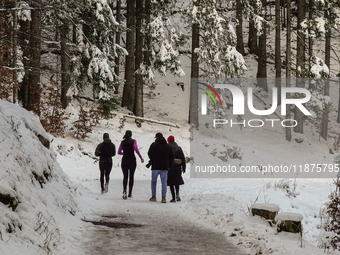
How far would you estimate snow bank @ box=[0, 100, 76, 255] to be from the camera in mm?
5086

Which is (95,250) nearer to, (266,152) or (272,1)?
(266,152)

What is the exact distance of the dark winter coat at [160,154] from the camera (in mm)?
10883

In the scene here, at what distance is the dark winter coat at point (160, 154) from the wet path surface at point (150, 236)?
2.15m

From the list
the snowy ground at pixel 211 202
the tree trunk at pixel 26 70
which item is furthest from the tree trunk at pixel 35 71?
the snowy ground at pixel 211 202

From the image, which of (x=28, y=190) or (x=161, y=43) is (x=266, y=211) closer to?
(x=28, y=190)

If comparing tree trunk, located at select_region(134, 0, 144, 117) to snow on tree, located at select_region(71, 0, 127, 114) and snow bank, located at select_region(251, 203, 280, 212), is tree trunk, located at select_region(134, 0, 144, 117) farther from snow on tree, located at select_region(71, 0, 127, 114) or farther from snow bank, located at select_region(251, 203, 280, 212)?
snow bank, located at select_region(251, 203, 280, 212)

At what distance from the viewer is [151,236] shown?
6645mm

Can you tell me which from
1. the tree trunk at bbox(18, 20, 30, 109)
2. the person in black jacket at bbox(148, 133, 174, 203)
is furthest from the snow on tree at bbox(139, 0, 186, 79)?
the person in black jacket at bbox(148, 133, 174, 203)

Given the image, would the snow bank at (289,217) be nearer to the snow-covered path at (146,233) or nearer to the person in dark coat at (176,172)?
the snow-covered path at (146,233)

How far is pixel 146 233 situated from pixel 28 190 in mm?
2058

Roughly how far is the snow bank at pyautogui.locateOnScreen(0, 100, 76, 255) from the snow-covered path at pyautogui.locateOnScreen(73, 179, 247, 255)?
1.91 ft

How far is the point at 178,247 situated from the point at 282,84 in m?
25.3

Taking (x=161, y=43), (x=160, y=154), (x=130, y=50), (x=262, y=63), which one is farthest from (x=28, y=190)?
(x=262, y=63)

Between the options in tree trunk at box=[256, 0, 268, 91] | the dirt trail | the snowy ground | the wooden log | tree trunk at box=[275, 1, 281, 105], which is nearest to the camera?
the dirt trail
